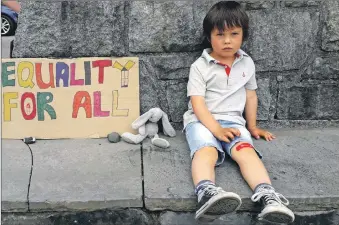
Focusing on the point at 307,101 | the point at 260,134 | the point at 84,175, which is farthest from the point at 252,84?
the point at 84,175

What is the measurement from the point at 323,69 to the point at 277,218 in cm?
121

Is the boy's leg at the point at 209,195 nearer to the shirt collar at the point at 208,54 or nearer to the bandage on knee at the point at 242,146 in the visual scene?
the bandage on knee at the point at 242,146

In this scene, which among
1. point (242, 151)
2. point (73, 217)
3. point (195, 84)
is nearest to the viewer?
point (73, 217)

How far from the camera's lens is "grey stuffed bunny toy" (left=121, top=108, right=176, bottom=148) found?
267 centimetres

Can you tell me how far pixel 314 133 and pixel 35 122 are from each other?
1.67 meters

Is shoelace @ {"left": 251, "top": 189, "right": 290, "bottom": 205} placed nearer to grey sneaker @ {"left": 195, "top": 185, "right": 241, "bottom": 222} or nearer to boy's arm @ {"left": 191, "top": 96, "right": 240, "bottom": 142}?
grey sneaker @ {"left": 195, "top": 185, "right": 241, "bottom": 222}

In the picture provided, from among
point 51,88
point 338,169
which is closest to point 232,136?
point 338,169

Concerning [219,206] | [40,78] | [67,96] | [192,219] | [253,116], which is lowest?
[192,219]

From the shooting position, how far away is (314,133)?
9.40 ft

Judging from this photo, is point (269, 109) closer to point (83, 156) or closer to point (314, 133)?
point (314, 133)

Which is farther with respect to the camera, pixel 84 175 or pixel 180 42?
pixel 180 42

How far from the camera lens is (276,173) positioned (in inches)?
91.4

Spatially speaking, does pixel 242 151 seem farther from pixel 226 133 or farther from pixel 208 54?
pixel 208 54

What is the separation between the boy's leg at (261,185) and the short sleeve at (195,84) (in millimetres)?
397
